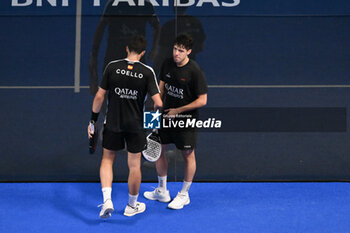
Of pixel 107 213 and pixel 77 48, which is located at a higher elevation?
pixel 77 48

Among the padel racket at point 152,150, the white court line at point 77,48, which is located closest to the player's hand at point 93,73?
the white court line at point 77,48

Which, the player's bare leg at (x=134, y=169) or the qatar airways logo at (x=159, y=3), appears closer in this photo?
the player's bare leg at (x=134, y=169)

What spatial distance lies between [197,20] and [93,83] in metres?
1.87

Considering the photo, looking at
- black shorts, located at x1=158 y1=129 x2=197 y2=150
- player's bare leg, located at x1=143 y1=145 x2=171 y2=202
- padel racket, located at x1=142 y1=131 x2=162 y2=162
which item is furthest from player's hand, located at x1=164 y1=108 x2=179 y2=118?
player's bare leg, located at x1=143 y1=145 x2=171 y2=202

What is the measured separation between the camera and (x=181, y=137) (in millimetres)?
4766

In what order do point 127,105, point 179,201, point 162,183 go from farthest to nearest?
1. point 162,183
2. point 179,201
3. point 127,105

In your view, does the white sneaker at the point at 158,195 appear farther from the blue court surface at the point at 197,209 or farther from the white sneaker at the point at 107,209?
the white sneaker at the point at 107,209

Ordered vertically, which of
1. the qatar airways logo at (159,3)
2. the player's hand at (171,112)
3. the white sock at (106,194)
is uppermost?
the qatar airways logo at (159,3)

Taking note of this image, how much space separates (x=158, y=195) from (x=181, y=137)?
0.77m

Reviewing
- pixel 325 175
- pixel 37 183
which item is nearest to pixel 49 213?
pixel 37 183

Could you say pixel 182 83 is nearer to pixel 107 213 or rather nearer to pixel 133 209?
pixel 133 209

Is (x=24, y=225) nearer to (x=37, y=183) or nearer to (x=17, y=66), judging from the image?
(x=37, y=183)

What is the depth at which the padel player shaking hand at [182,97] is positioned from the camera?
4680mm

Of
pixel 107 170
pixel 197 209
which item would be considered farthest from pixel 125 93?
pixel 197 209
